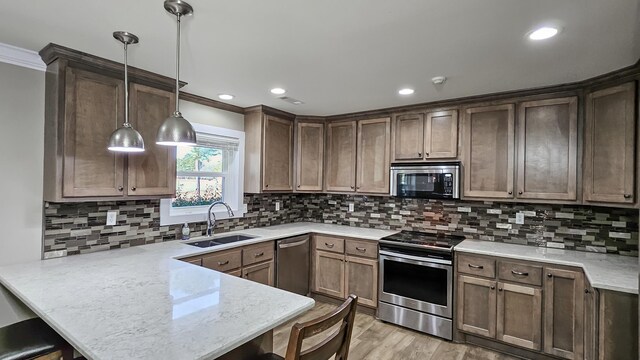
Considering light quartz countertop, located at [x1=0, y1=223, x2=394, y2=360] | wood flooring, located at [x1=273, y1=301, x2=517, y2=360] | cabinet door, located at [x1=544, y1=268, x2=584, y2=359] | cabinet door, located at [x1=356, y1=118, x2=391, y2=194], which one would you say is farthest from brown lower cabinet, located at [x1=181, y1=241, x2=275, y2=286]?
cabinet door, located at [x1=544, y1=268, x2=584, y2=359]

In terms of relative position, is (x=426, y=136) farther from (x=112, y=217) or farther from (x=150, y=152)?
(x=112, y=217)

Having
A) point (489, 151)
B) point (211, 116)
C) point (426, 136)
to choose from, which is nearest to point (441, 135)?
point (426, 136)

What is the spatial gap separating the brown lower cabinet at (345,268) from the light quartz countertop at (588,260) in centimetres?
94

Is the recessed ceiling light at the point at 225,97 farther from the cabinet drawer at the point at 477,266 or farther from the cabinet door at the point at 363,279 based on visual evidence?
the cabinet drawer at the point at 477,266

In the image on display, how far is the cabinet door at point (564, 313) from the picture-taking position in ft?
8.00

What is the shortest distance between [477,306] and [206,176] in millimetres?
2997

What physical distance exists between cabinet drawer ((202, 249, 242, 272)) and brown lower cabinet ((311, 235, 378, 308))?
111cm

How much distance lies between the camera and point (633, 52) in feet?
6.75

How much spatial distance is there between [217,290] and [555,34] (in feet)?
7.78

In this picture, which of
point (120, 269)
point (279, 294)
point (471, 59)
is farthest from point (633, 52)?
point (120, 269)

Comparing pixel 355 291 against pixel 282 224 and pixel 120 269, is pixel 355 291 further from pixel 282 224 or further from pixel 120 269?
pixel 120 269

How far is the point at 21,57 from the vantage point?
2.20m

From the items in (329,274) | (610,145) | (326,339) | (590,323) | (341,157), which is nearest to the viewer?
(326,339)

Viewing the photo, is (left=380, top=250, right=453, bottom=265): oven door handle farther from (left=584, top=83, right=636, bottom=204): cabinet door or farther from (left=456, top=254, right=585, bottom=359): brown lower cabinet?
(left=584, top=83, right=636, bottom=204): cabinet door
